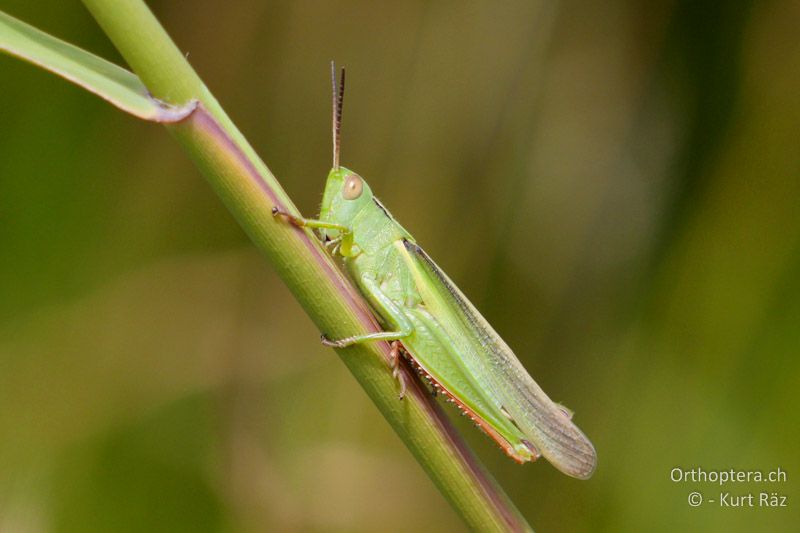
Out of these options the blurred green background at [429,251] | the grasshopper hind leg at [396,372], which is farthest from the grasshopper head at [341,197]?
the blurred green background at [429,251]

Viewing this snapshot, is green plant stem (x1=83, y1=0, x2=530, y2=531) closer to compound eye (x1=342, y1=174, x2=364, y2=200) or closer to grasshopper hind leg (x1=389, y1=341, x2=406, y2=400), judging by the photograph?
grasshopper hind leg (x1=389, y1=341, x2=406, y2=400)

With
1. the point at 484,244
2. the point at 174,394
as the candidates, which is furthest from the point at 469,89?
the point at 174,394

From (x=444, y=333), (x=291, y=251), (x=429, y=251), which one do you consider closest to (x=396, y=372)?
(x=291, y=251)

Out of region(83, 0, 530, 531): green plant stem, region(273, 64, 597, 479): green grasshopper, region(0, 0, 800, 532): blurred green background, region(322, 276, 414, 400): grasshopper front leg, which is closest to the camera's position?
region(83, 0, 530, 531): green plant stem

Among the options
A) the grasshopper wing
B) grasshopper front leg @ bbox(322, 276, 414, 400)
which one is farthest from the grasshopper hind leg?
the grasshopper wing

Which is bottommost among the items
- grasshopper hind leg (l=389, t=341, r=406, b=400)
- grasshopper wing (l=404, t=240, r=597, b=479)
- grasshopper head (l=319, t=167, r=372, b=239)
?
grasshopper wing (l=404, t=240, r=597, b=479)

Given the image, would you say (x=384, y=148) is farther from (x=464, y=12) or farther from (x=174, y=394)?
(x=174, y=394)

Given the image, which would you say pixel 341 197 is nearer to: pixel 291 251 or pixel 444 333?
pixel 444 333
